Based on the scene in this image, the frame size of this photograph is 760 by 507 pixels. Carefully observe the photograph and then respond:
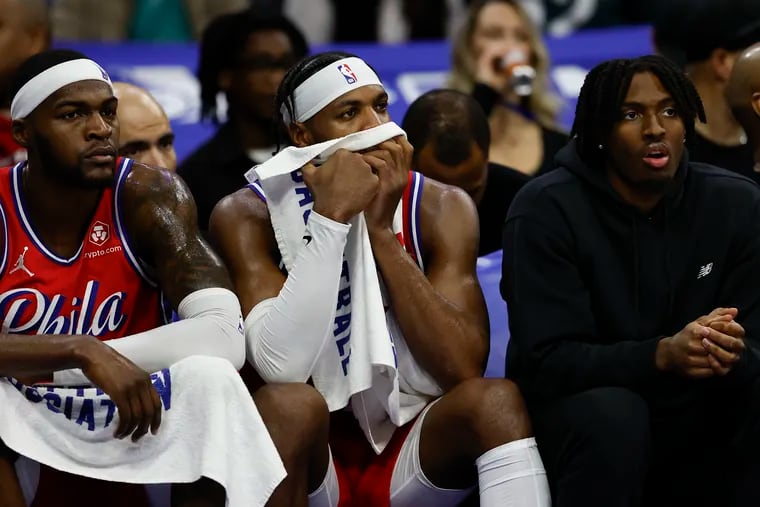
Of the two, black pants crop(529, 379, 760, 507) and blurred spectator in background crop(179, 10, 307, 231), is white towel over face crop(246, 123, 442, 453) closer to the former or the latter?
black pants crop(529, 379, 760, 507)

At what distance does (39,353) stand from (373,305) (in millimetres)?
832

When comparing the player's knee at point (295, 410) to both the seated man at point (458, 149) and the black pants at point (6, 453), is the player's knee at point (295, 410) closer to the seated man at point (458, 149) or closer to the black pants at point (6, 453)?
the black pants at point (6, 453)

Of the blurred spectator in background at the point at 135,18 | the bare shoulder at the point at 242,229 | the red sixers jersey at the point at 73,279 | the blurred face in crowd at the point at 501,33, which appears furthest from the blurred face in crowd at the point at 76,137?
the blurred spectator in background at the point at 135,18

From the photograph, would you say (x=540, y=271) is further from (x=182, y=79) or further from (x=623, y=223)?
(x=182, y=79)

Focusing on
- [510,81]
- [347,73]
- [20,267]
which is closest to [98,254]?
[20,267]

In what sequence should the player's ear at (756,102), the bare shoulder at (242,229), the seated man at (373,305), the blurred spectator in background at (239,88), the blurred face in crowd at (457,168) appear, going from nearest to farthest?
the seated man at (373,305)
the bare shoulder at (242,229)
the player's ear at (756,102)
the blurred face in crowd at (457,168)
the blurred spectator in background at (239,88)

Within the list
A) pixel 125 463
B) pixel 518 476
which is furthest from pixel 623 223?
pixel 125 463

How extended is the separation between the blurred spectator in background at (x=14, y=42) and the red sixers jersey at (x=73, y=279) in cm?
150

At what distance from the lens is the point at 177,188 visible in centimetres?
377

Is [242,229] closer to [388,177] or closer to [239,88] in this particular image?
[388,177]

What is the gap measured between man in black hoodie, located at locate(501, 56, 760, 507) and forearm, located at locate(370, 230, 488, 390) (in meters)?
0.14

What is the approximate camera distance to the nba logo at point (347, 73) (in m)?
3.83

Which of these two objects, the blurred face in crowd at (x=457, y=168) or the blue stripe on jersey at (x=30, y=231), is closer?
the blue stripe on jersey at (x=30, y=231)

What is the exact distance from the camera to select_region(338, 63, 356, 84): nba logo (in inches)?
151
